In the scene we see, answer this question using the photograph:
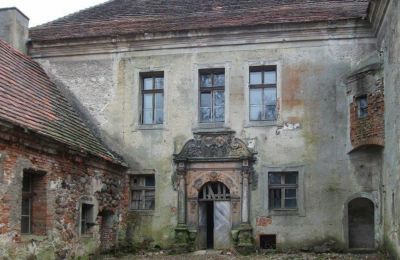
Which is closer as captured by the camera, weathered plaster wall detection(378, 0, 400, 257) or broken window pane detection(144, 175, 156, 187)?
weathered plaster wall detection(378, 0, 400, 257)

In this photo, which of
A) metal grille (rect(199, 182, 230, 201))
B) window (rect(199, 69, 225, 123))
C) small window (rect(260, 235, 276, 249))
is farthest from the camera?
window (rect(199, 69, 225, 123))

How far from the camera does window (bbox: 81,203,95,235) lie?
13.8m

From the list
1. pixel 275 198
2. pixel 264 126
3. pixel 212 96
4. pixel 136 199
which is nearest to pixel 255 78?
pixel 212 96

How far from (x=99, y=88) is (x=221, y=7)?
4.42 metres

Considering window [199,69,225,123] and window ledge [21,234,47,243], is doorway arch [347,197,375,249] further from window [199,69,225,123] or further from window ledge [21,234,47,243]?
window ledge [21,234,47,243]

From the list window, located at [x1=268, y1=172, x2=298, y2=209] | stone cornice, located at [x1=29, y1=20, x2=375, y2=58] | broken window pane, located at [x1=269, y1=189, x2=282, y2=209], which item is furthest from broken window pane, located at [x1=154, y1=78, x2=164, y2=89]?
broken window pane, located at [x1=269, y1=189, x2=282, y2=209]

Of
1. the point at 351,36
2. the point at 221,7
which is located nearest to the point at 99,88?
the point at 221,7

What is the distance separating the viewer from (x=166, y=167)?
15.5m

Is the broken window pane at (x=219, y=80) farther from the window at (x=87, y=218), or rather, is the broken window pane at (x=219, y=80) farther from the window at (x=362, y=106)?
the window at (x=87, y=218)

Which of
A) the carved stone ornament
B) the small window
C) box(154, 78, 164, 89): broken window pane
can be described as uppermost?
box(154, 78, 164, 89): broken window pane

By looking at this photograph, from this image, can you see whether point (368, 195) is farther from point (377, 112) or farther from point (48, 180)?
point (48, 180)

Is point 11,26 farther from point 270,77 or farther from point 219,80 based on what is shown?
point 270,77

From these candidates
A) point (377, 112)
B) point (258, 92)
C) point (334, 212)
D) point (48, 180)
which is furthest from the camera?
point (258, 92)

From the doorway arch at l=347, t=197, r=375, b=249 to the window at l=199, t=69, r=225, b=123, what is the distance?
425cm
